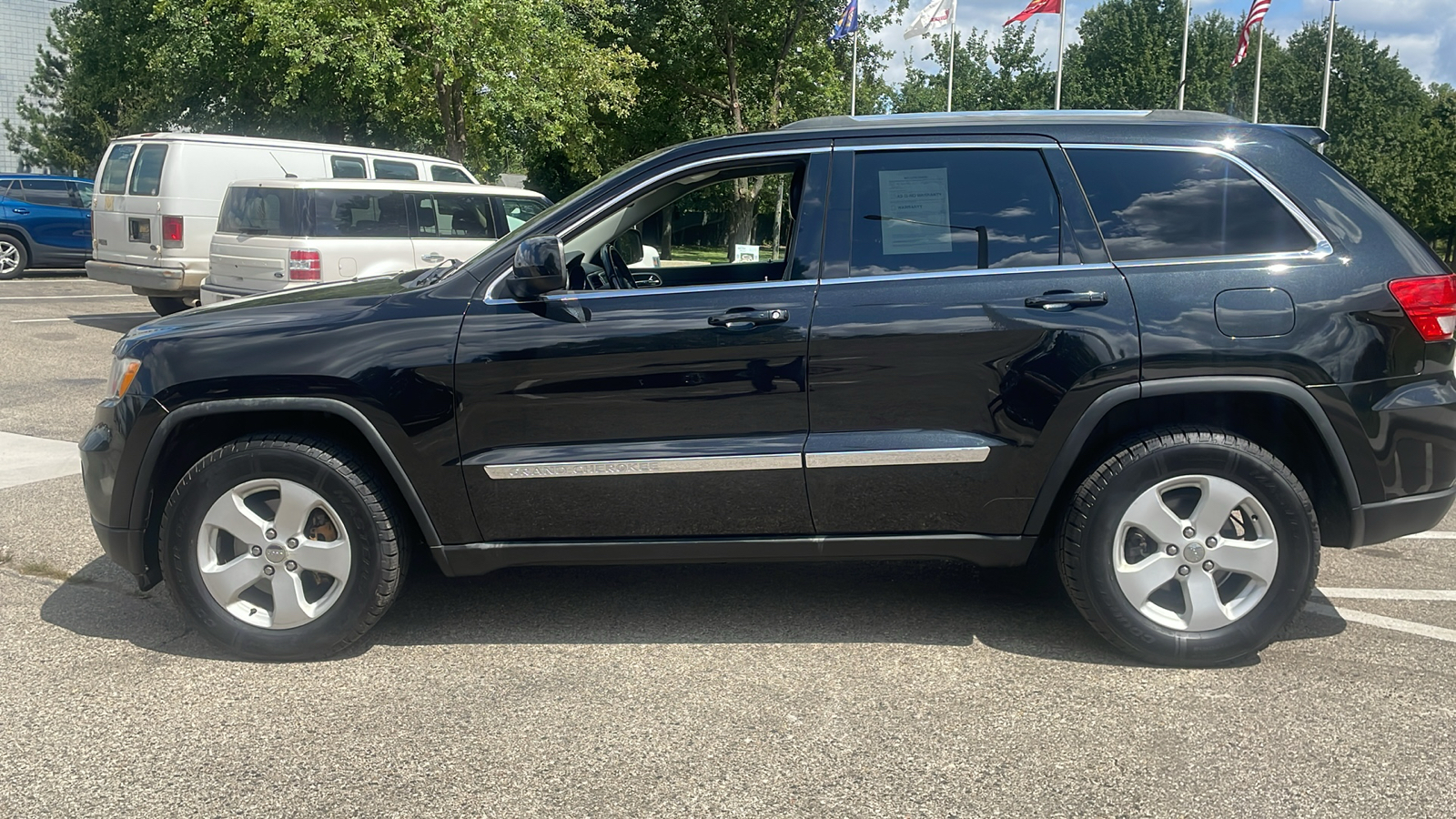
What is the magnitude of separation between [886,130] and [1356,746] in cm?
241

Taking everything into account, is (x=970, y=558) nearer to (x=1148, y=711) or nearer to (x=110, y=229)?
(x=1148, y=711)

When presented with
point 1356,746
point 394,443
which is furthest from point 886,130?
point 1356,746

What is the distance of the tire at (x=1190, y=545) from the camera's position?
12.9 ft

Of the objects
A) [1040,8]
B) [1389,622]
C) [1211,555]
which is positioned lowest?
[1389,622]

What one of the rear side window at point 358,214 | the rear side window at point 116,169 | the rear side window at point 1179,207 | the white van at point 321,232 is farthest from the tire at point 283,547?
the rear side window at point 116,169

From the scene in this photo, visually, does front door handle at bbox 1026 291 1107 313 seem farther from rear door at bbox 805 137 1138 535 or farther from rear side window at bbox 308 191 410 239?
rear side window at bbox 308 191 410 239

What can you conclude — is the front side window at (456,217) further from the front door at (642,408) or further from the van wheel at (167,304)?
the front door at (642,408)

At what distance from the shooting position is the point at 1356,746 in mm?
3424

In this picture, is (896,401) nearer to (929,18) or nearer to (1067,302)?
(1067,302)

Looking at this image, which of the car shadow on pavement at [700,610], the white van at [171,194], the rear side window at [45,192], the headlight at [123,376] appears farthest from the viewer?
the rear side window at [45,192]

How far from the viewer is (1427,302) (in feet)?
12.9

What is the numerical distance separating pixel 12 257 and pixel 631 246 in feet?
60.8

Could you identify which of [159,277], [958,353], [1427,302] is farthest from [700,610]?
[159,277]

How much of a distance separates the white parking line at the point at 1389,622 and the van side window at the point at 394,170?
12566 millimetres
